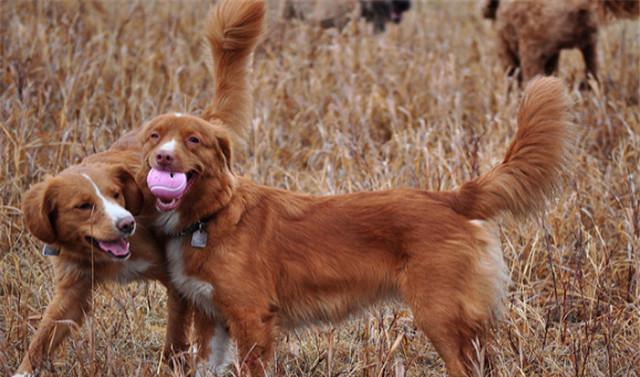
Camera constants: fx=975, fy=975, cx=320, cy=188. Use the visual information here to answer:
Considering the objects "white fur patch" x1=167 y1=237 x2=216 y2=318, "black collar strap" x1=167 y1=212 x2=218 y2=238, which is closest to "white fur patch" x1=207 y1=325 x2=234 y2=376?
"white fur patch" x1=167 y1=237 x2=216 y2=318

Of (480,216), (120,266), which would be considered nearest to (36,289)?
(120,266)

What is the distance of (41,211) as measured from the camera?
383 cm

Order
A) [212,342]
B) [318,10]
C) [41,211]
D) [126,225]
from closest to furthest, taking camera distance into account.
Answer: [126,225]
[41,211]
[212,342]
[318,10]

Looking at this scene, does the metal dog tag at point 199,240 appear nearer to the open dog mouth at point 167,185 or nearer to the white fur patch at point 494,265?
the open dog mouth at point 167,185

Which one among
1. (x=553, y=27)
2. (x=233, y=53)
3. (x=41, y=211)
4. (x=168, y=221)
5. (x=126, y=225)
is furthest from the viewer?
(x=553, y=27)

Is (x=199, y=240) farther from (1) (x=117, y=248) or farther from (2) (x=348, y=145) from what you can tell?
(2) (x=348, y=145)

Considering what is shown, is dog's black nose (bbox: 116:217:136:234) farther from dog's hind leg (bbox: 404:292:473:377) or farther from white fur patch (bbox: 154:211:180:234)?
dog's hind leg (bbox: 404:292:473:377)

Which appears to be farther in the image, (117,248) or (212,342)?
(212,342)

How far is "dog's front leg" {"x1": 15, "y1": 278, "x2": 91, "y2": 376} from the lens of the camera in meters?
3.93

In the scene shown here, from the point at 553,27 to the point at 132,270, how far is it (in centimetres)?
481

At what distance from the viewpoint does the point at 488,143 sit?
6.65 m

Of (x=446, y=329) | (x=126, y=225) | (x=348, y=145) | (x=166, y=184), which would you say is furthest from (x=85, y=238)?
(x=348, y=145)

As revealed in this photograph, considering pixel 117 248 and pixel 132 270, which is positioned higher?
pixel 117 248

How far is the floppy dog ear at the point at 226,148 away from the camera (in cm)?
396
